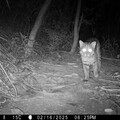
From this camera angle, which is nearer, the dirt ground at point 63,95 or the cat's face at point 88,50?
the dirt ground at point 63,95

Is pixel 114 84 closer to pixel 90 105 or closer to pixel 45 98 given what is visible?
pixel 90 105

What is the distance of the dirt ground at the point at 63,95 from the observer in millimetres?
3799

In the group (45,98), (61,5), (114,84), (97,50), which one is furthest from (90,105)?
(61,5)

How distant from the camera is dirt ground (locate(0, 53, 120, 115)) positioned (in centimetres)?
380

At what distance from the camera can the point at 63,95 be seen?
14.9 ft

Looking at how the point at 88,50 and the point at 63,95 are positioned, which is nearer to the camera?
the point at 63,95

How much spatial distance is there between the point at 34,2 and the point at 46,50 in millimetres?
3648

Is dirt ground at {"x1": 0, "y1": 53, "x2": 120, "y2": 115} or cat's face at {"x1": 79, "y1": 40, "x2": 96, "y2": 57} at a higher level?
cat's face at {"x1": 79, "y1": 40, "x2": 96, "y2": 57}

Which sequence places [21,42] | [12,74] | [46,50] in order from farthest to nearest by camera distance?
[46,50], [21,42], [12,74]

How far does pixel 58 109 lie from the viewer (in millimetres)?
3807

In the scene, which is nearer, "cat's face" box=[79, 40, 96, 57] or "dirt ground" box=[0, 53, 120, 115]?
"dirt ground" box=[0, 53, 120, 115]

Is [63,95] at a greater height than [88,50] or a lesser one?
lesser

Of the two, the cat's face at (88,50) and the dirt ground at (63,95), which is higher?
the cat's face at (88,50)

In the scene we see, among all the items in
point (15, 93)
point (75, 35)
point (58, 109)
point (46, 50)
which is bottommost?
point (58, 109)
